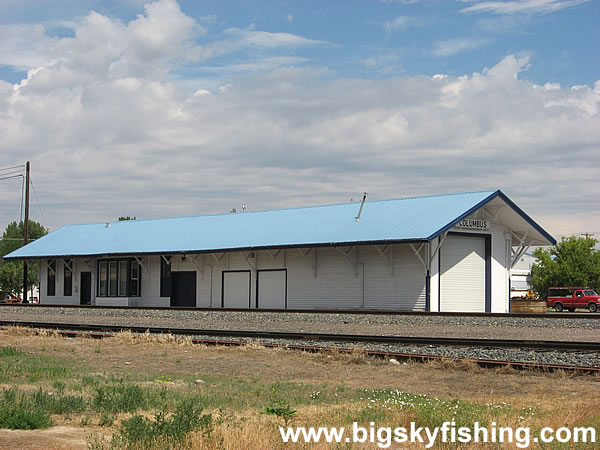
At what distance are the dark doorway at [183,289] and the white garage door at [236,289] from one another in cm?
255

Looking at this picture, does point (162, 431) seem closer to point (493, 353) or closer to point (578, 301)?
point (493, 353)

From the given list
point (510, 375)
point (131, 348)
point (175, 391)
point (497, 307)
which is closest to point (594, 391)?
point (510, 375)

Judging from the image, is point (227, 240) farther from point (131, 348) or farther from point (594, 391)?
point (594, 391)

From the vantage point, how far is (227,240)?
4253 centimetres

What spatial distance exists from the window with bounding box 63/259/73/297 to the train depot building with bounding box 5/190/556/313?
0.54 m

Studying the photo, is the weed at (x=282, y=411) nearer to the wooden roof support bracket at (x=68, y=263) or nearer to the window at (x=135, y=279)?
the window at (x=135, y=279)

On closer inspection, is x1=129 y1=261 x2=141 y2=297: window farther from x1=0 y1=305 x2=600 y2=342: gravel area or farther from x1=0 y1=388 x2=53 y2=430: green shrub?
x1=0 y1=388 x2=53 y2=430: green shrub

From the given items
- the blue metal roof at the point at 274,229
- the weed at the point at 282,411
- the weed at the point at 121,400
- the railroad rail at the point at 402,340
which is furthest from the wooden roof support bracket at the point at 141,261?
the weed at the point at 282,411

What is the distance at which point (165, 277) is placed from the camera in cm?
4591

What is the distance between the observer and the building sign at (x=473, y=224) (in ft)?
121

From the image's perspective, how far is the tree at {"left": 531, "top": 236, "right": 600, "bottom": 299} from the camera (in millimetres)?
70375

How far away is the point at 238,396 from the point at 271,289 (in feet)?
96.9

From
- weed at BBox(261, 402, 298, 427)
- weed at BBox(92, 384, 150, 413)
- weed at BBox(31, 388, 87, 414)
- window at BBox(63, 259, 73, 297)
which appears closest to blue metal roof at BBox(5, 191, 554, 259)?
window at BBox(63, 259, 73, 297)

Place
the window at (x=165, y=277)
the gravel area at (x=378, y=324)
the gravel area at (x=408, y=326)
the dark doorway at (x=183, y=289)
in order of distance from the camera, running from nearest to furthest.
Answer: the gravel area at (x=408, y=326) → the gravel area at (x=378, y=324) → the dark doorway at (x=183, y=289) → the window at (x=165, y=277)
